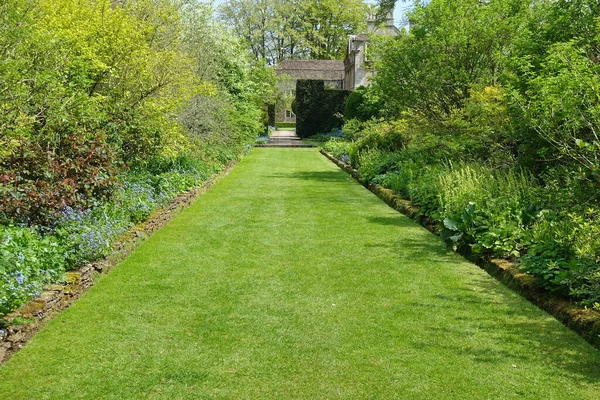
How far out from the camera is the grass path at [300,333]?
3928 mm

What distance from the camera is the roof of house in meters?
58.3

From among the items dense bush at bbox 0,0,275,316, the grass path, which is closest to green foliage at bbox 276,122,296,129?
Result: dense bush at bbox 0,0,275,316

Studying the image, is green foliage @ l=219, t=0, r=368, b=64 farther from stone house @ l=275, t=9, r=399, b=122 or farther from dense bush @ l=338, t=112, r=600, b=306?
dense bush @ l=338, t=112, r=600, b=306

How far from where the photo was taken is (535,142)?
30.7 ft

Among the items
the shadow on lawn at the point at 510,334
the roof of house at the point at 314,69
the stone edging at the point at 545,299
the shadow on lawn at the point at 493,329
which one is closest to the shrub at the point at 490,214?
the stone edging at the point at 545,299

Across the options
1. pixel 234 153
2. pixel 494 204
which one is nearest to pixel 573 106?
pixel 494 204

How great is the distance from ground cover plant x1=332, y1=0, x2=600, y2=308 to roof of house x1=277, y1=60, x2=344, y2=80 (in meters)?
40.4

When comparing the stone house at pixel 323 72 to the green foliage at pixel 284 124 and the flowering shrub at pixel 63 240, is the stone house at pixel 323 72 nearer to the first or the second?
the green foliage at pixel 284 124

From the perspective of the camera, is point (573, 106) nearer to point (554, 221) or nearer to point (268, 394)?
point (554, 221)

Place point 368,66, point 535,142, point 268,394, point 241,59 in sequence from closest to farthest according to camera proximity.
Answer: point 268,394 → point 535,142 → point 368,66 → point 241,59

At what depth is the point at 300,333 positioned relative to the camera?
191 inches

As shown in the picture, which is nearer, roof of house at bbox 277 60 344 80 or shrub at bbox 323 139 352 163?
shrub at bbox 323 139 352 163

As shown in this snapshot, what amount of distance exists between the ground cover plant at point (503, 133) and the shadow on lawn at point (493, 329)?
1.33ft

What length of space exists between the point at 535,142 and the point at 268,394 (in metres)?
7.28
